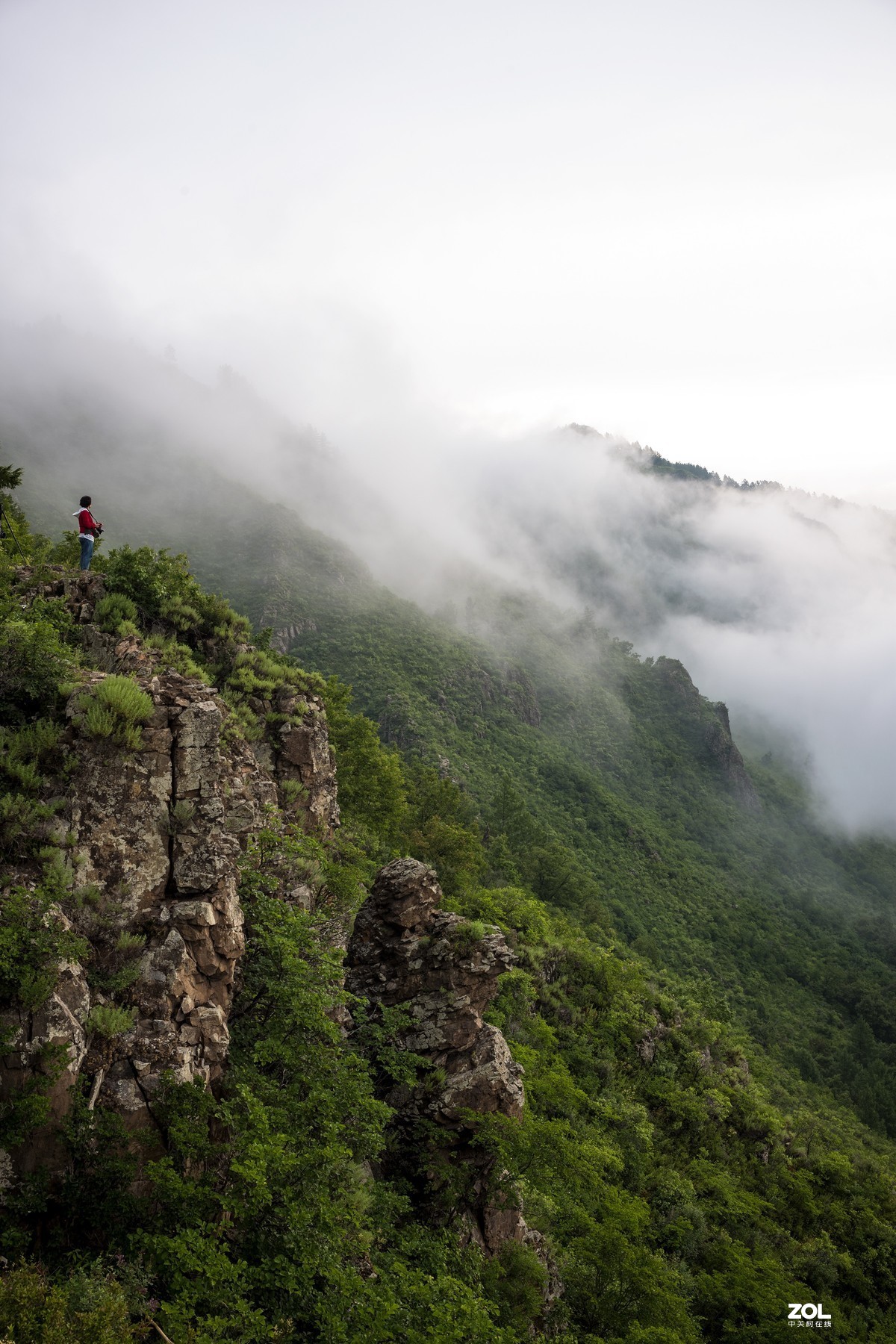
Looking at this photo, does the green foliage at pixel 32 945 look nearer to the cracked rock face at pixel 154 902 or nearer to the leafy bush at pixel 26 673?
the cracked rock face at pixel 154 902

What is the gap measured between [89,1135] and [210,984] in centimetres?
241

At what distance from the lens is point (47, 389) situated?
393 ft

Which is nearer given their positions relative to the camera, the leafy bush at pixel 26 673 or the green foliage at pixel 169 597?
the leafy bush at pixel 26 673

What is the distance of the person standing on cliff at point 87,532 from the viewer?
15.7 meters

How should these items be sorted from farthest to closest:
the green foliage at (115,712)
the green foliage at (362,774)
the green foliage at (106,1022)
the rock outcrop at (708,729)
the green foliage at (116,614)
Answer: the rock outcrop at (708,729) < the green foliage at (362,774) < the green foliage at (116,614) < the green foliage at (115,712) < the green foliage at (106,1022)

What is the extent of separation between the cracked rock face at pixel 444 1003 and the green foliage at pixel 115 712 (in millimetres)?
8205

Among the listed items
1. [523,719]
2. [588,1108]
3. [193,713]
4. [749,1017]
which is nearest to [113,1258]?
[193,713]

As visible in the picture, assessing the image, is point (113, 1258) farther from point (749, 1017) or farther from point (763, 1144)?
point (749, 1017)

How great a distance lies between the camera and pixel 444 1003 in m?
14.6
